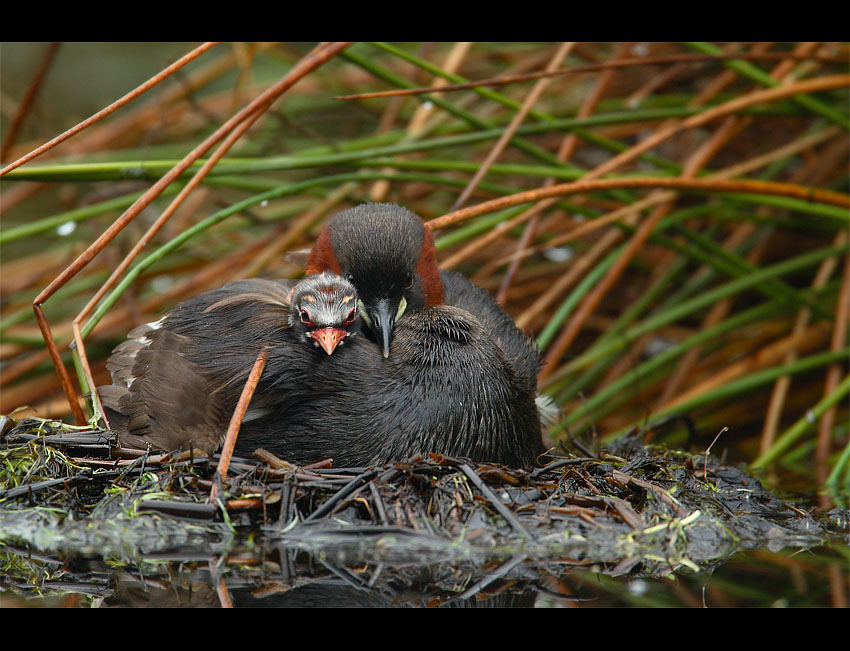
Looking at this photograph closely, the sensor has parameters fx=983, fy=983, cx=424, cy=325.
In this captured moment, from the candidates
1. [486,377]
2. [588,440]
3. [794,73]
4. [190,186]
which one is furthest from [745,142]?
[190,186]

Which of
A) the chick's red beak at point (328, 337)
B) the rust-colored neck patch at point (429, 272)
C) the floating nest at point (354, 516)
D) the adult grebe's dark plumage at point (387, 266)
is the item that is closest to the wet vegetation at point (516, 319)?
the floating nest at point (354, 516)

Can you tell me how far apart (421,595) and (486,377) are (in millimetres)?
1221

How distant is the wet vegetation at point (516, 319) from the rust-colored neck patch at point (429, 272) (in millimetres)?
166

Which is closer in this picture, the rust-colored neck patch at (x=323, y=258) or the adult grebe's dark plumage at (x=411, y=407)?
the adult grebe's dark plumage at (x=411, y=407)

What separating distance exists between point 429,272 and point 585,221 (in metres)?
2.11

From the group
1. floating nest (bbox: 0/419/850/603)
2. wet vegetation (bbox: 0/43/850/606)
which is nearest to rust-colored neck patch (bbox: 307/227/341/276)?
wet vegetation (bbox: 0/43/850/606)

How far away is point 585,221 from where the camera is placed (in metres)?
6.14

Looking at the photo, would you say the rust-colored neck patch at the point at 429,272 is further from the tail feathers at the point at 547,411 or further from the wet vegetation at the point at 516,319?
the tail feathers at the point at 547,411

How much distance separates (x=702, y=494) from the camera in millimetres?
3645

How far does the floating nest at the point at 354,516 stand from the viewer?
3113 mm

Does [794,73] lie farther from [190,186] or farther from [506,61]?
[190,186]

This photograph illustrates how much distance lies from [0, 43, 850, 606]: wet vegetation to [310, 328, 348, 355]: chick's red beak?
0.48 m

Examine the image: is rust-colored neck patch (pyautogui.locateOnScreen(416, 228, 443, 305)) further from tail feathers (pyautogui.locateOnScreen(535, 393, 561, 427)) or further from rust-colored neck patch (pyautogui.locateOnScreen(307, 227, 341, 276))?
tail feathers (pyautogui.locateOnScreen(535, 393, 561, 427))

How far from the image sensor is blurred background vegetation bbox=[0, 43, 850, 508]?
4.84 meters
